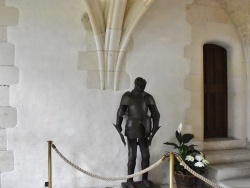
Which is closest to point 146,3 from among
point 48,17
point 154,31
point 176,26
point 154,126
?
point 154,31

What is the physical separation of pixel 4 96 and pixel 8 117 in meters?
0.23

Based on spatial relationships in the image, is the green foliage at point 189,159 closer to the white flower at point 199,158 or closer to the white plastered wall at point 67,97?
the white flower at point 199,158

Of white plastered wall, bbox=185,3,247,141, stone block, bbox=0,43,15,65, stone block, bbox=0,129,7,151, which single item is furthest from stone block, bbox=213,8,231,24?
stone block, bbox=0,129,7,151

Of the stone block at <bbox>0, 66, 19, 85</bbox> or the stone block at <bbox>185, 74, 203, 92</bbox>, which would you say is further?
the stone block at <bbox>185, 74, 203, 92</bbox>

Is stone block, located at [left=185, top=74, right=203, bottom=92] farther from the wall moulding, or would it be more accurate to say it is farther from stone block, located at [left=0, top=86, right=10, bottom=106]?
stone block, located at [left=0, top=86, right=10, bottom=106]

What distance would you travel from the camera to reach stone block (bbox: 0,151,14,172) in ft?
8.72

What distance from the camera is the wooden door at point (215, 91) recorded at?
12.0 ft

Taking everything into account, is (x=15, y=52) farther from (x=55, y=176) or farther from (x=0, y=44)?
(x=55, y=176)

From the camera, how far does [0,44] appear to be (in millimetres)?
2658

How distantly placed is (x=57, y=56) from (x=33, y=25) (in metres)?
0.42

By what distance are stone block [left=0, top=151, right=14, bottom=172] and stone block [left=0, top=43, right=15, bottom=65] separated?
98 centimetres

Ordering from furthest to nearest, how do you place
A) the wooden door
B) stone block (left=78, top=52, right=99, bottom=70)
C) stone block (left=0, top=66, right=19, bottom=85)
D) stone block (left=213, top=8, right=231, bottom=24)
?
the wooden door
stone block (left=213, top=8, right=231, bottom=24)
stone block (left=78, top=52, right=99, bottom=70)
stone block (left=0, top=66, right=19, bottom=85)

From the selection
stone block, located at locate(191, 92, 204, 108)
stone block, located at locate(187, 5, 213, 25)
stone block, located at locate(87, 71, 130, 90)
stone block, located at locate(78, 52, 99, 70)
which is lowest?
stone block, located at locate(191, 92, 204, 108)

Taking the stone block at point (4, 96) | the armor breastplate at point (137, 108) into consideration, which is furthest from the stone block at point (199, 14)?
the stone block at point (4, 96)
